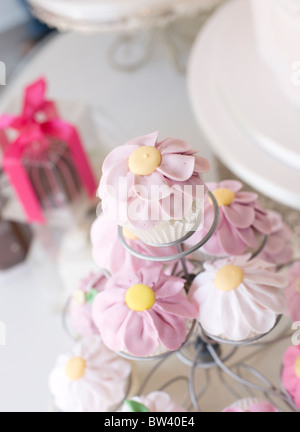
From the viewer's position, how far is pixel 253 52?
1072 millimetres

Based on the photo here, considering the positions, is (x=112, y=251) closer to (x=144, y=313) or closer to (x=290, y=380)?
(x=144, y=313)

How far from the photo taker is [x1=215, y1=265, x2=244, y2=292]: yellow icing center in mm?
551

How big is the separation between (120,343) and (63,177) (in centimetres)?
76

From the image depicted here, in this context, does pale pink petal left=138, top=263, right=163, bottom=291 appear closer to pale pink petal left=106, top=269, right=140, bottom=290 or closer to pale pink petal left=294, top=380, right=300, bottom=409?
pale pink petal left=106, top=269, right=140, bottom=290

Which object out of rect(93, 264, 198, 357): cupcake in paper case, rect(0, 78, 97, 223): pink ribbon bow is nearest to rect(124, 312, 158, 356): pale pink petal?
rect(93, 264, 198, 357): cupcake in paper case

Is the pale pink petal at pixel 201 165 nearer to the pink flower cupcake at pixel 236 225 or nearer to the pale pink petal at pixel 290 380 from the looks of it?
the pink flower cupcake at pixel 236 225

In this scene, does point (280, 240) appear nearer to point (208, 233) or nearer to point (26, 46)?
point (208, 233)

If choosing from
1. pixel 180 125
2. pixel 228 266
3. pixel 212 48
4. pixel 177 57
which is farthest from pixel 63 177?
pixel 228 266

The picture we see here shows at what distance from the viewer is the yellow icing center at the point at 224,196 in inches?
24.4

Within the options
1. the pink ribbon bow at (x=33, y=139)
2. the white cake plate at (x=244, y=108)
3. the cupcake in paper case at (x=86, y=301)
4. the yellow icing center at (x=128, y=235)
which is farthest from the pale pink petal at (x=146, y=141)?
the pink ribbon bow at (x=33, y=139)

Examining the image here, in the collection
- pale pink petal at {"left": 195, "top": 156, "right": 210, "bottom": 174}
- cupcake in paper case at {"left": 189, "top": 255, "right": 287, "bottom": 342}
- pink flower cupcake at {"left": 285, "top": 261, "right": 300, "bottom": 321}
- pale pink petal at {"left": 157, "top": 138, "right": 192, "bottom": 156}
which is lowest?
pink flower cupcake at {"left": 285, "top": 261, "right": 300, "bottom": 321}

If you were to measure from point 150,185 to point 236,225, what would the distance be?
0.54ft

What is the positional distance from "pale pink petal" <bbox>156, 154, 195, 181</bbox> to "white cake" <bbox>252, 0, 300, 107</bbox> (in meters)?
0.45

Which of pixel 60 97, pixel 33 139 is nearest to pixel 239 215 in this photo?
pixel 33 139
